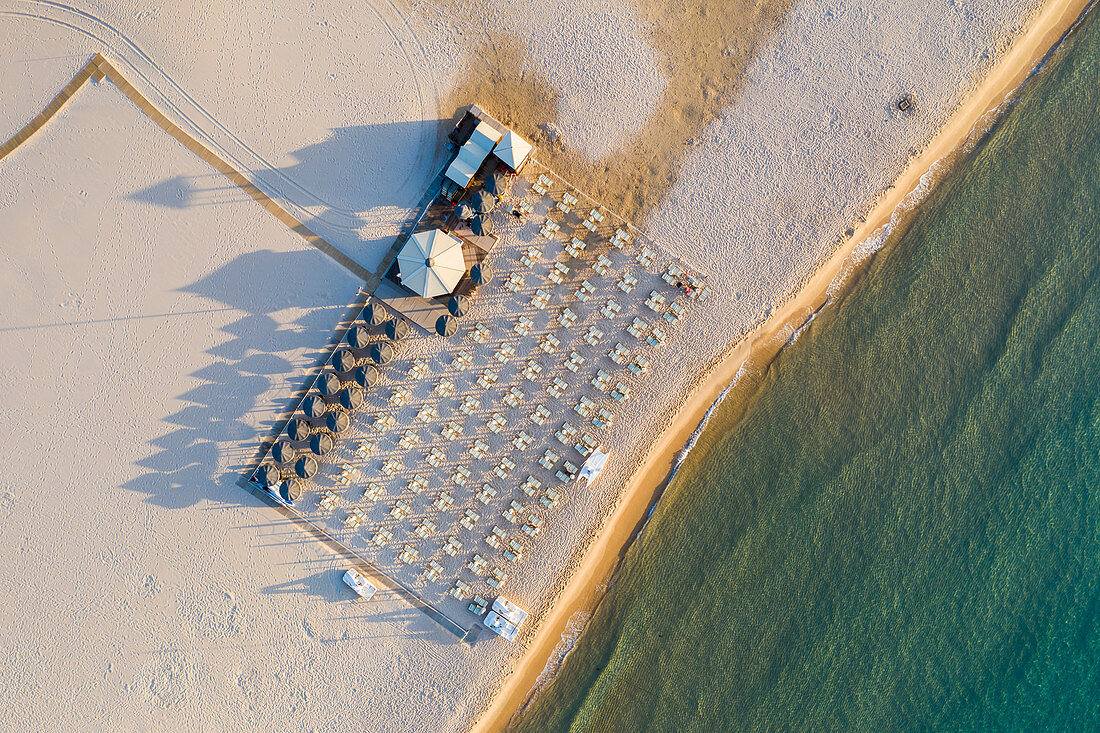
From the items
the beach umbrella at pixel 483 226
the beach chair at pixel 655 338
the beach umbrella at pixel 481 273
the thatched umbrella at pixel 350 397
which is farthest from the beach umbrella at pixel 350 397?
the beach chair at pixel 655 338

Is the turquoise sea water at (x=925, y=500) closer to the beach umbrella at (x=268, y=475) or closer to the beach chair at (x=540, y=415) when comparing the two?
the beach chair at (x=540, y=415)

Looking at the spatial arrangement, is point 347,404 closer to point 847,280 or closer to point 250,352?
point 250,352

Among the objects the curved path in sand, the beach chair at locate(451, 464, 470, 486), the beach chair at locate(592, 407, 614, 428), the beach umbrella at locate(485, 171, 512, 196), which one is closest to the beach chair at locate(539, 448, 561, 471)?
the beach chair at locate(592, 407, 614, 428)

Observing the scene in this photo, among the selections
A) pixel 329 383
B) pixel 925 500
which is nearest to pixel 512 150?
pixel 329 383

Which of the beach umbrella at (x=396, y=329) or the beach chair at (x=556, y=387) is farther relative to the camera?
the beach chair at (x=556, y=387)

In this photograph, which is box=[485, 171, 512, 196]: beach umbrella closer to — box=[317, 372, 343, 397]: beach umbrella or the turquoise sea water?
box=[317, 372, 343, 397]: beach umbrella

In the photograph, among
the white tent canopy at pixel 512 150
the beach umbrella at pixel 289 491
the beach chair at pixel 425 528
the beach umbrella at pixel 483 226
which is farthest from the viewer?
the beach chair at pixel 425 528

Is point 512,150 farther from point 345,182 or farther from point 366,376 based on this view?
point 366,376
